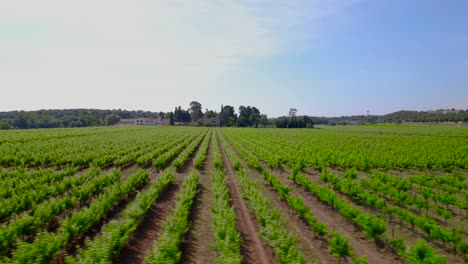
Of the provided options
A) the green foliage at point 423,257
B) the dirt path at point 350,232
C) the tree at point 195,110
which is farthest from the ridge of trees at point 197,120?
the green foliage at point 423,257

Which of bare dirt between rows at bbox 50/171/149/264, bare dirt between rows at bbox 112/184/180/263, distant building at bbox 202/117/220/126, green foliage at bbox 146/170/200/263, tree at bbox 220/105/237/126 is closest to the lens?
green foliage at bbox 146/170/200/263

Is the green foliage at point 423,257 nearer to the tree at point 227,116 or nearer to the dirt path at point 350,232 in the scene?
the dirt path at point 350,232

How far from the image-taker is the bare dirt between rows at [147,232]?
22.3 feet

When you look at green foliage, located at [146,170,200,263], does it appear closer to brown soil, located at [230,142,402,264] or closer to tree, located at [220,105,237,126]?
brown soil, located at [230,142,402,264]

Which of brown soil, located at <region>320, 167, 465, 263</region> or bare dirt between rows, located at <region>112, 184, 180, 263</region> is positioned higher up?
bare dirt between rows, located at <region>112, 184, 180, 263</region>

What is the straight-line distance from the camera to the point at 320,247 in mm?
7480

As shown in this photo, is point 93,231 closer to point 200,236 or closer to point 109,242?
point 109,242

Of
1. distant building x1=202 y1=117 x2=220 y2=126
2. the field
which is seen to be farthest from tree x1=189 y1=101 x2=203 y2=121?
the field

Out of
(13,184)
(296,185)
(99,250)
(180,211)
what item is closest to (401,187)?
(296,185)

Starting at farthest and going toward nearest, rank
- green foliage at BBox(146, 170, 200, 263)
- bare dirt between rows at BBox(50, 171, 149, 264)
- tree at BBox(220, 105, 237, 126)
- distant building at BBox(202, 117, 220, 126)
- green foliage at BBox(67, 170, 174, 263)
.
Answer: tree at BBox(220, 105, 237, 126)
distant building at BBox(202, 117, 220, 126)
bare dirt between rows at BBox(50, 171, 149, 264)
green foliage at BBox(146, 170, 200, 263)
green foliage at BBox(67, 170, 174, 263)

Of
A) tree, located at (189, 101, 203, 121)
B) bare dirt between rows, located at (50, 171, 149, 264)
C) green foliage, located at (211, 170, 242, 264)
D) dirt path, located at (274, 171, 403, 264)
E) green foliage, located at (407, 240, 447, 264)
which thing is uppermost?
tree, located at (189, 101, 203, 121)

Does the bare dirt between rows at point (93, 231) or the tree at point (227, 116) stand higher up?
the tree at point (227, 116)

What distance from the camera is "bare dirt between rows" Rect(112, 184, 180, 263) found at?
6.80 meters

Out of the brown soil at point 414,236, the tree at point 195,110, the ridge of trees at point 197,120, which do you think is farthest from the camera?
the tree at point 195,110
